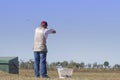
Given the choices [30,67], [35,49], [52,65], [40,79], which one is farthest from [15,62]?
[52,65]

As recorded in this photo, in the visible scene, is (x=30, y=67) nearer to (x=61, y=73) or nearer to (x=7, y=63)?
(x=7, y=63)

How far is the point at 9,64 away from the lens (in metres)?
23.8

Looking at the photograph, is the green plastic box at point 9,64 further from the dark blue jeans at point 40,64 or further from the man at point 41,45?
the man at point 41,45

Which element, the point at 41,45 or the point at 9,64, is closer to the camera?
the point at 41,45

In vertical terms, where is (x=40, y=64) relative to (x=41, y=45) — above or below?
below

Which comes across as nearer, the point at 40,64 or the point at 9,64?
the point at 40,64

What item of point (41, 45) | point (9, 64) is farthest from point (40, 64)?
point (9, 64)

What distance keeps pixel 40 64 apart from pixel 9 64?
5.99 meters

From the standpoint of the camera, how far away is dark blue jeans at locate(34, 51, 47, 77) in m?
17.9

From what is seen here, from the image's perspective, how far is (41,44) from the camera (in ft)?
58.9

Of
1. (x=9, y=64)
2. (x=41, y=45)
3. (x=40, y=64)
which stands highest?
(x=41, y=45)

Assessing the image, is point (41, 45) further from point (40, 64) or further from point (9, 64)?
point (9, 64)

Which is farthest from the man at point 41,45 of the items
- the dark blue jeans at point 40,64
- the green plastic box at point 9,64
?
the green plastic box at point 9,64

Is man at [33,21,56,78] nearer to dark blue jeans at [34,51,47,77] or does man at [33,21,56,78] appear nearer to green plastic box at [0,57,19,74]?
dark blue jeans at [34,51,47,77]
